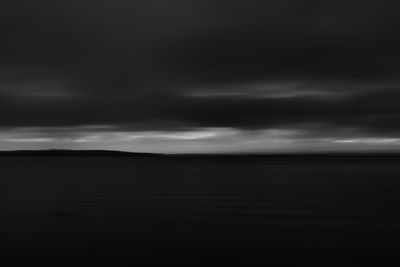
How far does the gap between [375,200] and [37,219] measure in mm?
21744

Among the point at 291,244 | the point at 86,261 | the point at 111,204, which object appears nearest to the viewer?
the point at 86,261

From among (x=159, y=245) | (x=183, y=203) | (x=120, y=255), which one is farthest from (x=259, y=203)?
(x=120, y=255)

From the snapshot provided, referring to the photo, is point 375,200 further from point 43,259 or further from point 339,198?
point 43,259

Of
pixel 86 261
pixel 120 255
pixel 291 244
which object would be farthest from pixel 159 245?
pixel 291 244

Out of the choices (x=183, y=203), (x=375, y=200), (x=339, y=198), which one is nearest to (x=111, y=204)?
(x=183, y=203)

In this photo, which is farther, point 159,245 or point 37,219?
point 37,219

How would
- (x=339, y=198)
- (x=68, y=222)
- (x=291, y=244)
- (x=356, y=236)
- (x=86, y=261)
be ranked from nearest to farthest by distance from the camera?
(x=86, y=261), (x=291, y=244), (x=356, y=236), (x=68, y=222), (x=339, y=198)

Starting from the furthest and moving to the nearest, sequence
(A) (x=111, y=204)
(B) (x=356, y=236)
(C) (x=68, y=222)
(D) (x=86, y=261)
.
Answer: (A) (x=111, y=204), (C) (x=68, y=222), (B) (x=356, y=236), (D) (x=86, y=261)

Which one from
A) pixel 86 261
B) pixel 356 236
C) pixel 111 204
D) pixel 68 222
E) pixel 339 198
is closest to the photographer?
pixel 86 261

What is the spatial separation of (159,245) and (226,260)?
3007 mm

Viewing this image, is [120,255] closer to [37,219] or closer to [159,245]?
[159,245]

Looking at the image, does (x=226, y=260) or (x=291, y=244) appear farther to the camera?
(x=291, y=244)

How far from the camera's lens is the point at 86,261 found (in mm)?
10812

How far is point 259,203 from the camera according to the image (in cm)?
2395
